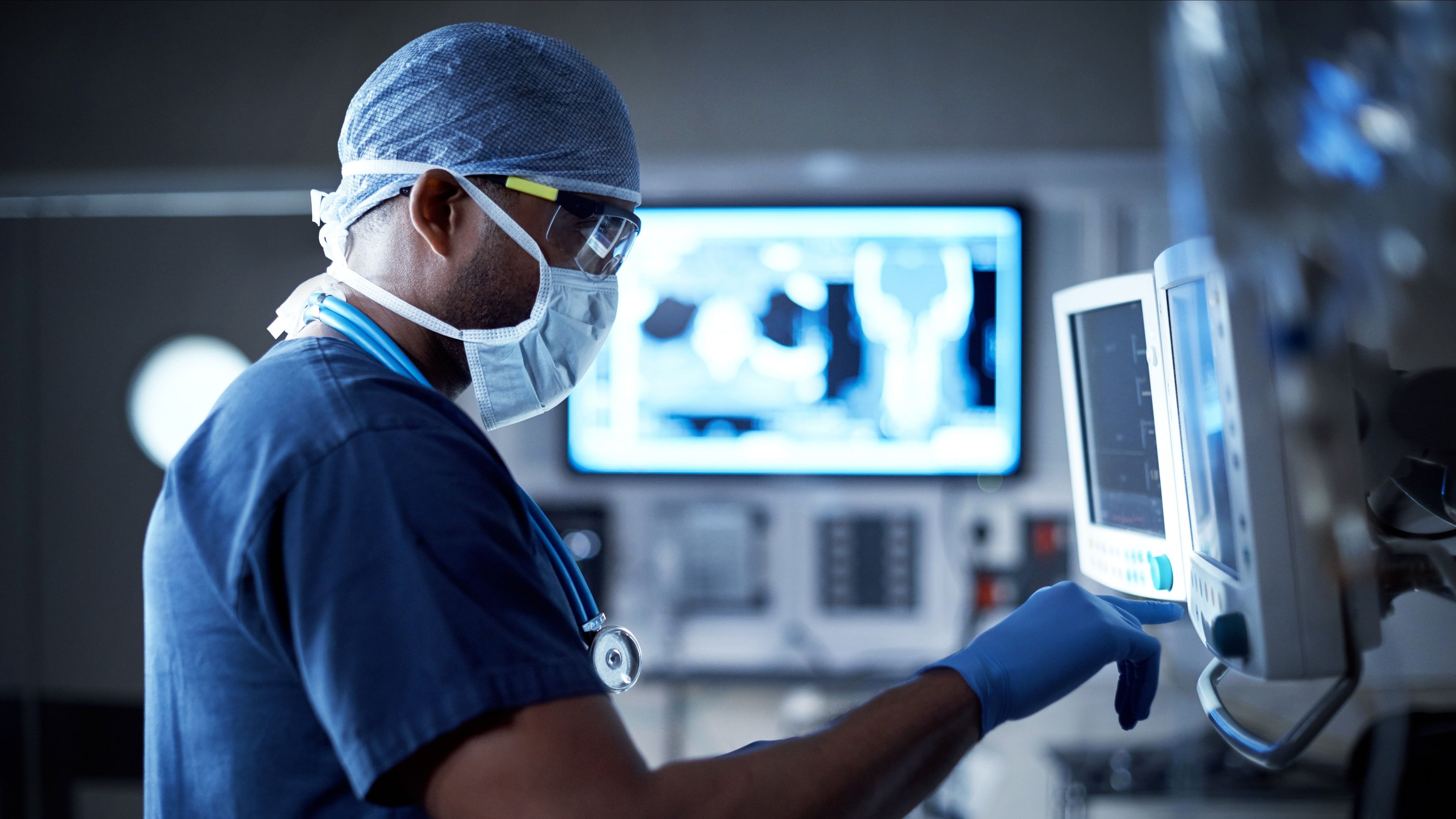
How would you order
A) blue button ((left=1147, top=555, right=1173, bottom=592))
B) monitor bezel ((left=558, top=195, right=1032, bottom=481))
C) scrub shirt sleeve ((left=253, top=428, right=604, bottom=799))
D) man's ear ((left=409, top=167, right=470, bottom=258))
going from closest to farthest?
1. scrub shirt sleeve ((left=253, top=428, right=604, bottom=799))
2. man's ear ((left=409, top=167, right=470, bottom=258))
3. blue button ((left=1147, top=555, right=1173, bottom=592))
4. monitor bezel ((left=558, top=195, right=1032, bottom=481))

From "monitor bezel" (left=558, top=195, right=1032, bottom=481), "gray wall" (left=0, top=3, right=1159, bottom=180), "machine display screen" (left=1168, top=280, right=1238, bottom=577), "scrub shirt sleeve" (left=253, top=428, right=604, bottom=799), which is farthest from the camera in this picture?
"monitor bezel" (left=558, top=195, right=1032, bottom=481)

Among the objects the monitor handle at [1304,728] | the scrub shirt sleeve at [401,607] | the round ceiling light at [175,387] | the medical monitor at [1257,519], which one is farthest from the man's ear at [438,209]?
the round ceiling light at [175,387]

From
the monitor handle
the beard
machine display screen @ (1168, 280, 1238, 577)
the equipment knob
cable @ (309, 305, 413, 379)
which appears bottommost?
the monitor handle

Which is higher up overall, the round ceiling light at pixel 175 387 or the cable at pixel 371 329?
the round ceiling light at pixel 175 387

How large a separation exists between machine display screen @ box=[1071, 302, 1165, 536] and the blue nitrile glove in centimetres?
14

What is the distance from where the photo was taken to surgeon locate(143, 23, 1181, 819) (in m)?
0.58

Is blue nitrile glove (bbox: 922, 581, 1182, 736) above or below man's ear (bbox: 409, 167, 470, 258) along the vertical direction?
below

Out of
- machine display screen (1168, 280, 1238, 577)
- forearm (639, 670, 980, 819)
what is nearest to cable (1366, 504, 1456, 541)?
machine display screen (1168, 280, 1238, 577)

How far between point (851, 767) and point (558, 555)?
330mm

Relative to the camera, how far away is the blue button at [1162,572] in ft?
3.01

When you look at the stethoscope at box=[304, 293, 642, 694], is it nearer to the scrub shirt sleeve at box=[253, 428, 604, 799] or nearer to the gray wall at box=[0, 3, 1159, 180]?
the scrub shirt sleeve at box=[253, 428, 604, 799]

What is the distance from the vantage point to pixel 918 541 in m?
2.35

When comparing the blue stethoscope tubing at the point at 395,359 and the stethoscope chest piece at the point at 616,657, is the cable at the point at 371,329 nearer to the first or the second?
the blue stethoscope tubing at the point at 395,359

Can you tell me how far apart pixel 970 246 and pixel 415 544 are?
1930 mm
